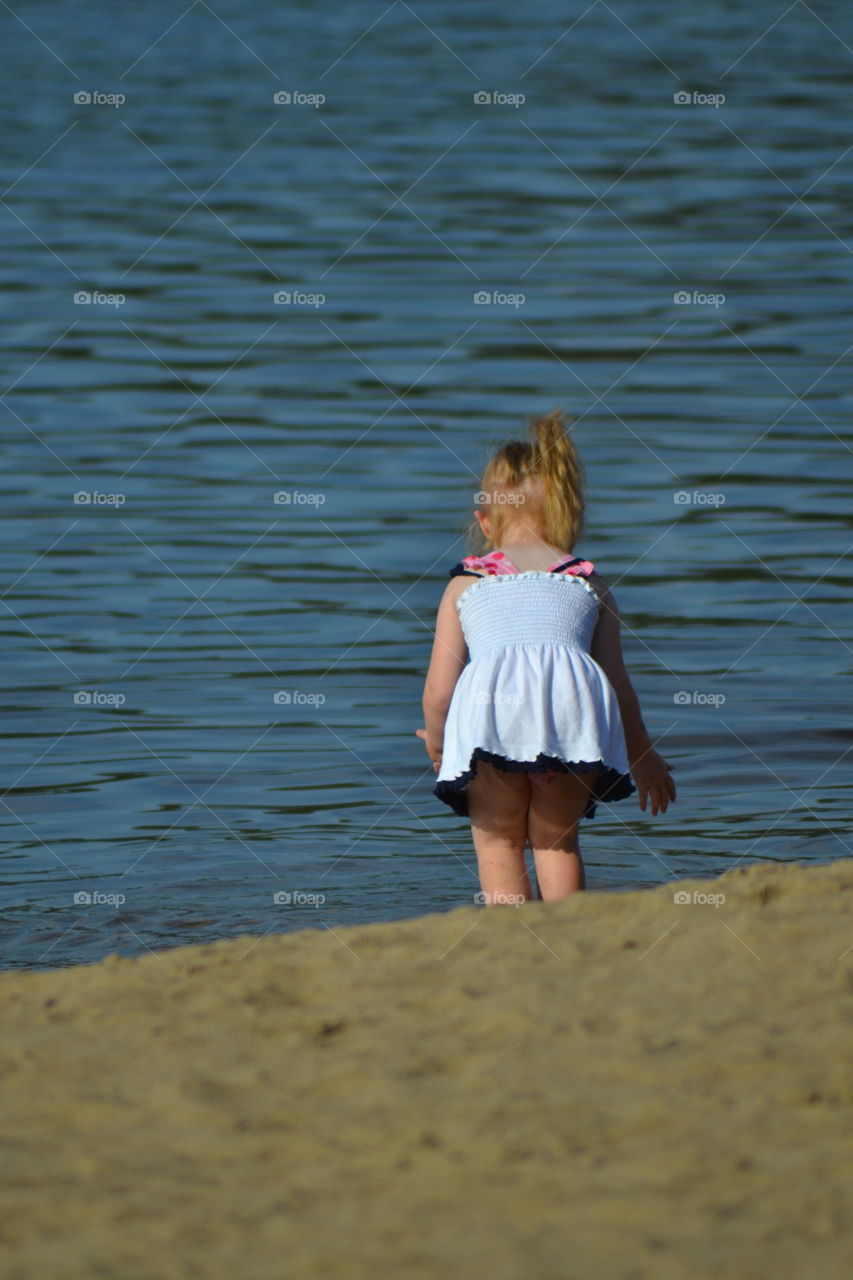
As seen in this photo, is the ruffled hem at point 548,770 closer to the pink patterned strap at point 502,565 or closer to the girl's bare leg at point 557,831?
the girl's bare leg at point 557,831

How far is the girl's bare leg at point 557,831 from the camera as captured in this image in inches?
199

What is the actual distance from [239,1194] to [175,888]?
325 centimetres

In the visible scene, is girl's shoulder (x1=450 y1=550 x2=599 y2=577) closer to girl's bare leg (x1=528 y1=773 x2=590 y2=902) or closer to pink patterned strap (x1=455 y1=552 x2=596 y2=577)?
pink patterned strap (x1=455 y1=552 x2=596 y2=577)

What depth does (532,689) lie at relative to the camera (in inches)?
192

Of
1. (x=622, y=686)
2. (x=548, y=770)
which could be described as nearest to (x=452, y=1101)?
(x=548, y=770)

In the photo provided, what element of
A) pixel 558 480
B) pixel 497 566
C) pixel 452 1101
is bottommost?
pixel 452 1101

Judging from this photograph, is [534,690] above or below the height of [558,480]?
below

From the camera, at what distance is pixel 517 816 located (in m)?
5.14

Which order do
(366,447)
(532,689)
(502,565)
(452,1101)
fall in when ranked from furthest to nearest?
(366,447) < (502,565) < (532,689) < (452,1101)

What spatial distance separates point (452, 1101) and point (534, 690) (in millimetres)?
1773

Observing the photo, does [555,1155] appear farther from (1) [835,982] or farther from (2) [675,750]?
(2) [675,750]

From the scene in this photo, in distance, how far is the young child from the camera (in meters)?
4.88

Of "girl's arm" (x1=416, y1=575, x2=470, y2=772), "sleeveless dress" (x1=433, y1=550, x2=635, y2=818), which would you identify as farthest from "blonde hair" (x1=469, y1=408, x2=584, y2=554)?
"girl's arm" (x1=416, y1=575, x2=470, y2=772)

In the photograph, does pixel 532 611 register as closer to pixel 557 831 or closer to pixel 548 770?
pixel 548 770
